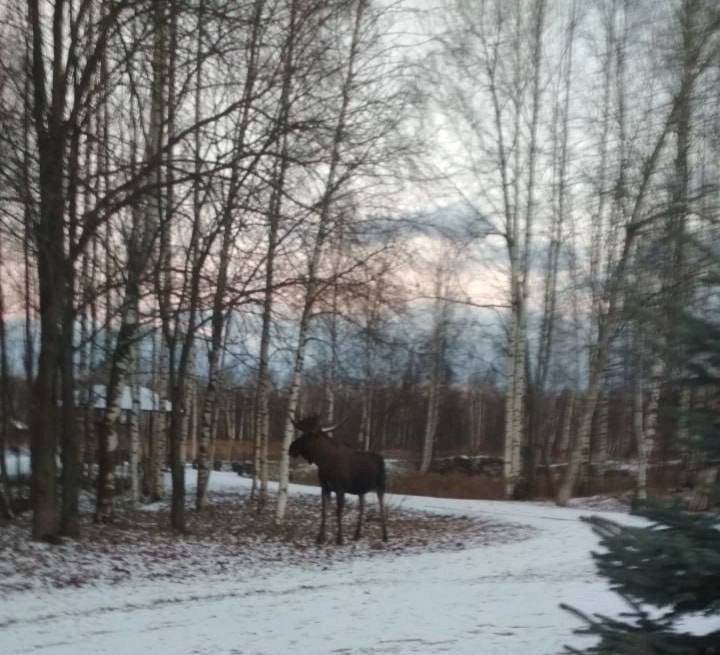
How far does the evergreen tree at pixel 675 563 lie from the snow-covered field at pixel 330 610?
2.95 meters

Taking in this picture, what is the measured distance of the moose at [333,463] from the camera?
1641cm

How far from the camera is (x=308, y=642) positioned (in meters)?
8.00

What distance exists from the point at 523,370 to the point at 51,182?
21.3m

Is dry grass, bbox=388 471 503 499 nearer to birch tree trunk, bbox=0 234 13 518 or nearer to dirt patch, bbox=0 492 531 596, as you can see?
dirt patch, bbox=0 492 531 596

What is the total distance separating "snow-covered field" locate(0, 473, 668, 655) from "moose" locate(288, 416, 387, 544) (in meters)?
2.33

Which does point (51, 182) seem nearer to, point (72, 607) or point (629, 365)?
point (72, 607)

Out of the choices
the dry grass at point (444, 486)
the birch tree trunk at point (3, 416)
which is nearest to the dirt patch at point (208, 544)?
the birch tree trunk at point (3, 416)

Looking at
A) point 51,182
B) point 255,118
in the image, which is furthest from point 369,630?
point 255,118

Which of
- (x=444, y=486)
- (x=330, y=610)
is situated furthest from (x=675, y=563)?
(x=444, y=486)

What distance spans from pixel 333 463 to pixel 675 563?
505 inches

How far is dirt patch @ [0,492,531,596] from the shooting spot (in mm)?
11953

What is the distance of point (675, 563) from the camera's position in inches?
151

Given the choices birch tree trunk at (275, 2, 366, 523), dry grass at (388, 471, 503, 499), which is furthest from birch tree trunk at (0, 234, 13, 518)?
dry grass at (388, 471, 503, 499)

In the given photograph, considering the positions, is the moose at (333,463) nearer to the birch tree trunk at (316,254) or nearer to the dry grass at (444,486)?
the birch tree trunk at (316,254)
